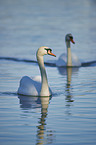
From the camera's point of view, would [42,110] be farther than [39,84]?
No

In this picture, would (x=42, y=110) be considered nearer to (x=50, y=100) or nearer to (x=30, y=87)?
(x=50, y=100)

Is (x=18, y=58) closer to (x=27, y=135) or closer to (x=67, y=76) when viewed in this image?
(x=67, y=76)

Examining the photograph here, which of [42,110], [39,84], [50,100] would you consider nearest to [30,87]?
[39,84]

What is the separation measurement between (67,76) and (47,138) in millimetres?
8806

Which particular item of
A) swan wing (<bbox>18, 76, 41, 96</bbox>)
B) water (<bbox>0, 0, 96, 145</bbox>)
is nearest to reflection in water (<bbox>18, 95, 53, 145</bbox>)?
water (<bbox>0, 0, 96, 145</bbox>)

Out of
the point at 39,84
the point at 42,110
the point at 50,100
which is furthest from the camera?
the point at 39,84

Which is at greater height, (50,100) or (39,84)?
(39,84)

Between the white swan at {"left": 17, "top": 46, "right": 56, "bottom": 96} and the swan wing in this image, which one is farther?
the swan wing

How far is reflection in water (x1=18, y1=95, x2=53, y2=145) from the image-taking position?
9945 mm

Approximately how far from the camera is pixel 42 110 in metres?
12.6

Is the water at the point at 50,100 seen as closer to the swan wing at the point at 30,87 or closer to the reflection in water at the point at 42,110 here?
the reflection in water at the point at 42,110

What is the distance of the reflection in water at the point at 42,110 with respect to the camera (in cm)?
995

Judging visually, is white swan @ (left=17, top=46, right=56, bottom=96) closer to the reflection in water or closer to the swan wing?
the swan wing

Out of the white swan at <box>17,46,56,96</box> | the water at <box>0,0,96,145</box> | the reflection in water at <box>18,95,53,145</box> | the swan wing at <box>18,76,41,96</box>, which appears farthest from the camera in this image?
the swan wing at <box>18,76,41,96</box>
